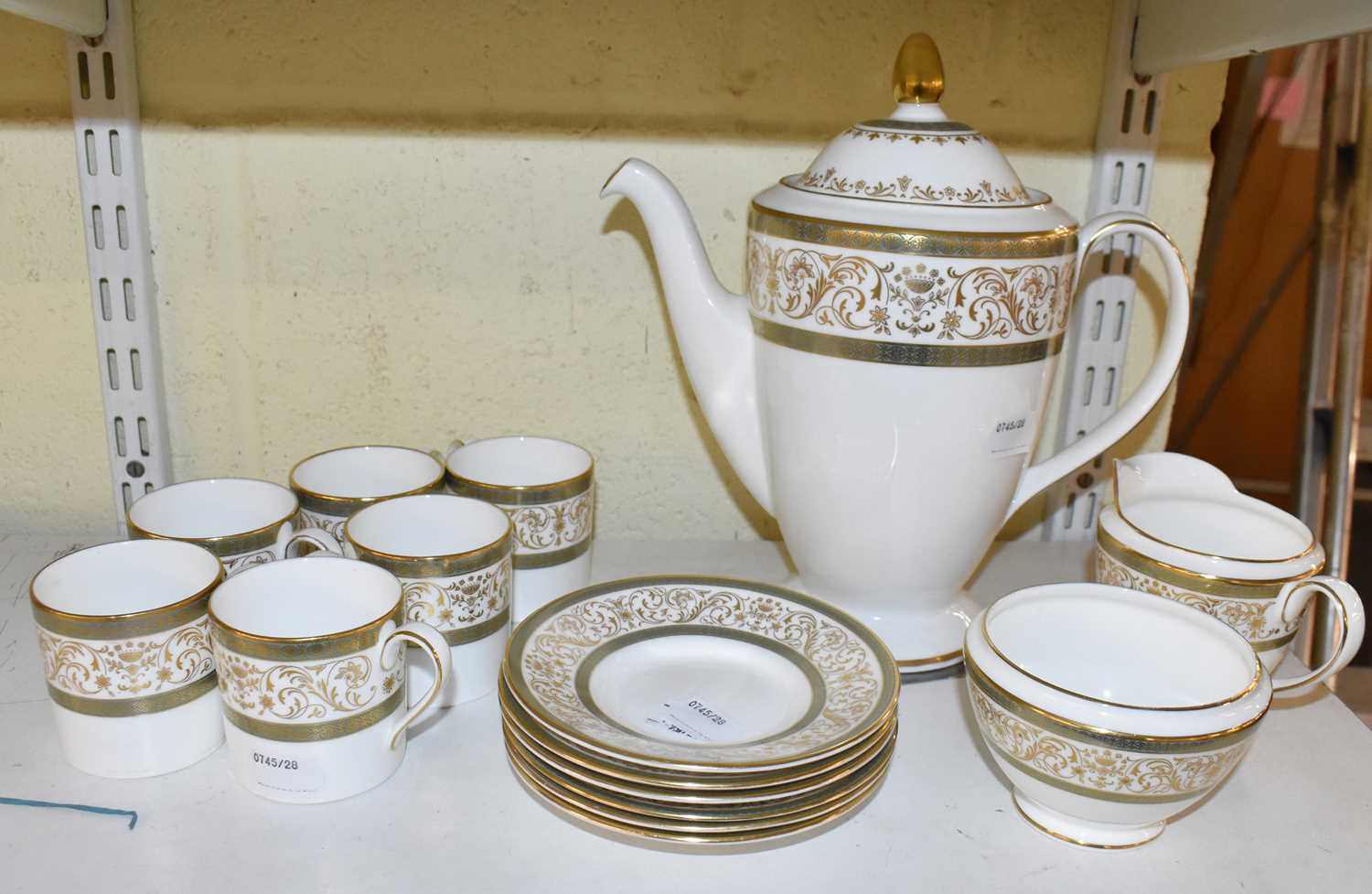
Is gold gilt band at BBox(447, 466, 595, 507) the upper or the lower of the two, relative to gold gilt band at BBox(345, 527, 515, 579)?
upper

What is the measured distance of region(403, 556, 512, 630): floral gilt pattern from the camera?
671 millimetres

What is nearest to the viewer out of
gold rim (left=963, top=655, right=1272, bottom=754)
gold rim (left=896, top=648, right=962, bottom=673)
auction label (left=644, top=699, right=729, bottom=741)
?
gold rim (left=963, top=655, right=1272, bottom=754)

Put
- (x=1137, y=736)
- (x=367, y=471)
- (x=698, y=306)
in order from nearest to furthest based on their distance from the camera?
1. (x=1137, y=736)
2. (x=698, y=306)
3. (x=367, y=471)

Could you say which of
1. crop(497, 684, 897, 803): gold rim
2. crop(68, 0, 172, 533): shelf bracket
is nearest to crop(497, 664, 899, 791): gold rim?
crop(497, 684, 897, 803): gold rim

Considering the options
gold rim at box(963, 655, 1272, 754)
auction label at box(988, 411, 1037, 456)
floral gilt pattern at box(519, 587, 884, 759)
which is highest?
auction label at box(988, 411, 1037, 456)

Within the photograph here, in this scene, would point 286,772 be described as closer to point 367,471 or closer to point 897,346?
point 367,471

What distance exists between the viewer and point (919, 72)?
2.26 ft

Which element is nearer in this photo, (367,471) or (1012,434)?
(1012,434)

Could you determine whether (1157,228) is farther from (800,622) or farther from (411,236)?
(411,236)

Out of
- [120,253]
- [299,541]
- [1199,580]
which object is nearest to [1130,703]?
[1199,580]

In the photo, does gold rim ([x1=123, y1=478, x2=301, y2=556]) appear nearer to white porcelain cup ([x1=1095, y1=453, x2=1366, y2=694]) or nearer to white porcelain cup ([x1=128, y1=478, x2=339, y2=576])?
white porcelain cup ([x1=128, y1=478, x2=339, y2=576])

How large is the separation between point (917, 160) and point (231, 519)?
0.51 m

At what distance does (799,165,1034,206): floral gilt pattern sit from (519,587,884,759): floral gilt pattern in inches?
10.1

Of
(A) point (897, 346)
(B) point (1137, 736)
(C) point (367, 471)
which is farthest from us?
(C) point (367, 471)
